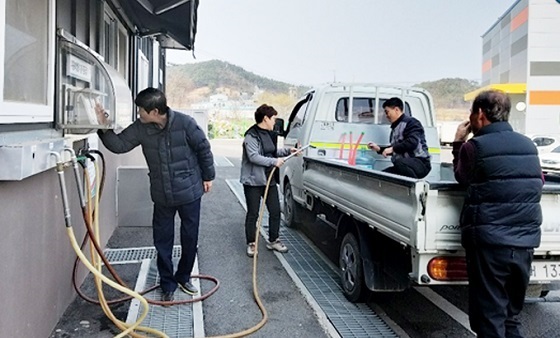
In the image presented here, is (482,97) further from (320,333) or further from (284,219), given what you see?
(284,219)

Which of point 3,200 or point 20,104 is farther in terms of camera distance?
point 20,104

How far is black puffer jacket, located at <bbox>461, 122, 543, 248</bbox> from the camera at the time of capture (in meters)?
3.04

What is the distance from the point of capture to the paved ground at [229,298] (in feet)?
12.6

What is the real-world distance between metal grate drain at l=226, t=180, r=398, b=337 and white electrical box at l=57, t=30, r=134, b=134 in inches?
93.3

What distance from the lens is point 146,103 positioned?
158 inches

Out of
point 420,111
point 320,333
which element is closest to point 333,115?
point 420,111

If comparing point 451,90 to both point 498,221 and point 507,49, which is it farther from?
point 498,221

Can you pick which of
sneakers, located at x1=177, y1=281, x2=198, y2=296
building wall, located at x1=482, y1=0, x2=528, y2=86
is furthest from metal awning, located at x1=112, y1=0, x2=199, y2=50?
building wall, located at x1=482, y1=0, x2=528, y2=86

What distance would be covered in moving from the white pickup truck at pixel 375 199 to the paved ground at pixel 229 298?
63cm

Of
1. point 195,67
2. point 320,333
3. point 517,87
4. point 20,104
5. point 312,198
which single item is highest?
point 195,67

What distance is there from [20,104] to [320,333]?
8.52 ft

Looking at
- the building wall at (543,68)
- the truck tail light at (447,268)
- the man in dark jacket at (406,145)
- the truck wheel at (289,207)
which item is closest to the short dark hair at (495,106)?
the truck tail light at (447,268)

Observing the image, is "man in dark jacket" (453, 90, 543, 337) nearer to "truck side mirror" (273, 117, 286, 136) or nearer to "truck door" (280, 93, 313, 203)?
"truck door" (280, 93, 313, 203)

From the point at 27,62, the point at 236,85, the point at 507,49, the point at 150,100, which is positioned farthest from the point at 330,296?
the point at 236,85
